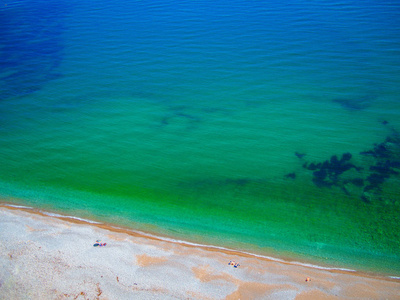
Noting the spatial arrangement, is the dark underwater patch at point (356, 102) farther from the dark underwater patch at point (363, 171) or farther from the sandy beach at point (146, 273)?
the sandy beach at point (146, 273)

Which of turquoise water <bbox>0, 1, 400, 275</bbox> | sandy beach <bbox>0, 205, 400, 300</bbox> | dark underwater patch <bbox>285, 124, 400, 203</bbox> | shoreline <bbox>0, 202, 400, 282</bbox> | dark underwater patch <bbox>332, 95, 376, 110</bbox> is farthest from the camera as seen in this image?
dark underwater patch <bbox>332, 95, 376, 110</bbox>

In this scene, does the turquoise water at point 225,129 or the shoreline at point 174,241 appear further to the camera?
the turquoise water at point 225,129

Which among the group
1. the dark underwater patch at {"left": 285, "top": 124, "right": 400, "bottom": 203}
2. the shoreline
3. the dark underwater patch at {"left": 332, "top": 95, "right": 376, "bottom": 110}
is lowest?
the shoreline

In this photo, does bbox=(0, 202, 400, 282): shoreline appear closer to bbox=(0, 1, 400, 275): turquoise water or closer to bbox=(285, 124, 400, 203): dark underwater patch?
bbox=(0, 1, 400, 275): turquoise water

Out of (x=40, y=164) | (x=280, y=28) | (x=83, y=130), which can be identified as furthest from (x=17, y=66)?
(x=280, y=28)

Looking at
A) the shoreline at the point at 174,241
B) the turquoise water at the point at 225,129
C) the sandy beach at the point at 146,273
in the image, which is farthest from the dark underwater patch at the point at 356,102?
the sandy beach at the point at 146,273

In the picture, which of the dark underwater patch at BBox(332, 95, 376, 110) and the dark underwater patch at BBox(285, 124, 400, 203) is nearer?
the dark underwater patch at BBox(285, 124, 400, 203)

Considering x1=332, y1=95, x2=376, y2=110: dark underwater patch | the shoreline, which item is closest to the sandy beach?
the shoreline
